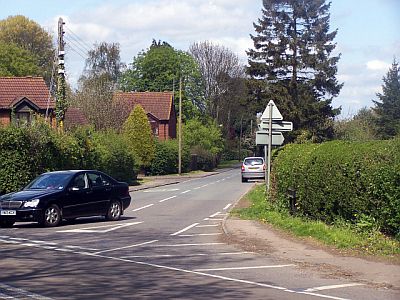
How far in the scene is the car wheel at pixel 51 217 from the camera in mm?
18578

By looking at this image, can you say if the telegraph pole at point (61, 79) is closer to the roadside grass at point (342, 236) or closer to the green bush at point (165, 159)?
the roadside grass at point (342, 236)

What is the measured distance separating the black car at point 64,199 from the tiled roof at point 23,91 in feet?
110

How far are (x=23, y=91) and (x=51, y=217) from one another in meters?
38.0

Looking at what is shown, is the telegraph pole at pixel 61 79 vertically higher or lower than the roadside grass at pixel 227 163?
higher

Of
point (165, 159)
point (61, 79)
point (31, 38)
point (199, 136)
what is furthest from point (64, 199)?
point (31, 38)

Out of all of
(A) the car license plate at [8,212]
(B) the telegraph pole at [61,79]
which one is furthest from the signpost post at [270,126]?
(B) the telegraph pole at [61,79]

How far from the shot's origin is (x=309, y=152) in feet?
58.8

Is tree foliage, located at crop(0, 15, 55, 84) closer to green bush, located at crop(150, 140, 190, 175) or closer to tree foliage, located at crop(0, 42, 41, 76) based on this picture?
tree foliage, located at crop(0, 42, 41, 76)

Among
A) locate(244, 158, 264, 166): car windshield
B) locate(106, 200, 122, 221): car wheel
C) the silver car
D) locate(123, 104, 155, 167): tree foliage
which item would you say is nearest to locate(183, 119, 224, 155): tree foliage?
locate(123, 104, 155, 167): tree foliage

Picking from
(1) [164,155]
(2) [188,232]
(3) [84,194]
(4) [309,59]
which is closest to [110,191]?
(3) [84,194]

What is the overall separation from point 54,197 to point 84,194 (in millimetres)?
1253

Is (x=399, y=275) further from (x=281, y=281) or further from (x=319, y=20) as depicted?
(x=319, y=20)

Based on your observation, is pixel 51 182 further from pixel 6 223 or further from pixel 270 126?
pixel 270 126

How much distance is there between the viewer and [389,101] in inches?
2216
